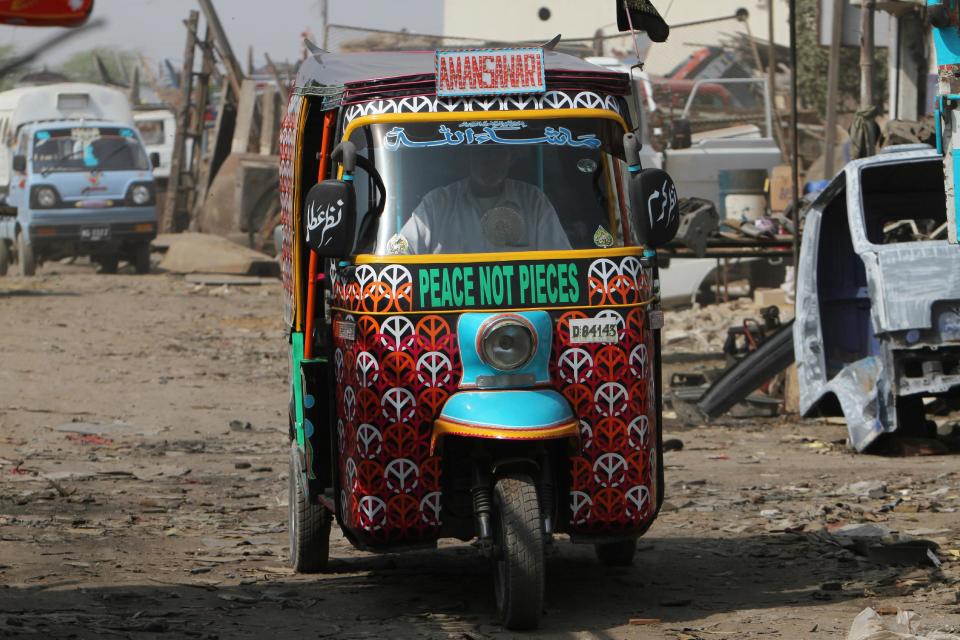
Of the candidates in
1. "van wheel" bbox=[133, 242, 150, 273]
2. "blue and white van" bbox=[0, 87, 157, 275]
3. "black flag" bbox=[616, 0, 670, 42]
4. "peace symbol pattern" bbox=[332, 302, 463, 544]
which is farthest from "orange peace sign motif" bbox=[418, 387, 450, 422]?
"van wheel" bbox=[133, 242, 150, 273]

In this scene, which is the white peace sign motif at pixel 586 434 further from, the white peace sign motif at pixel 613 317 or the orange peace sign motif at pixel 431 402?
the orange peace sign motif at pixel 431 402

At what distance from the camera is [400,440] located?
590cm

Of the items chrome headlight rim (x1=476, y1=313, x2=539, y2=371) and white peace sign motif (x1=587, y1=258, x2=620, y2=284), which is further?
white peace sign motif (x1=587, y1=258, x2=620, y2=284)

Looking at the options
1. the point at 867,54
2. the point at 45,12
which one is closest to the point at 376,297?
the point at 45,12

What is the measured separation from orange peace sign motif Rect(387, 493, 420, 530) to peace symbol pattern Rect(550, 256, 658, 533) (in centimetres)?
61

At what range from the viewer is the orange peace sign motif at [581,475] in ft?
19.6

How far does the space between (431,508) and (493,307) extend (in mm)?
803

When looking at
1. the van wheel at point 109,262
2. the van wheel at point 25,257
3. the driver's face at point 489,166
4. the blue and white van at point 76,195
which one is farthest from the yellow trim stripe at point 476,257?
the van wheel at point 109,262

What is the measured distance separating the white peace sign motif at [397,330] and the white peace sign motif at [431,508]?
581mm

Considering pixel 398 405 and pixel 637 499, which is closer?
pixel 398 405

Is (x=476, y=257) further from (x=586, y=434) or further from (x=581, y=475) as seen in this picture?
(x=581, y=475)

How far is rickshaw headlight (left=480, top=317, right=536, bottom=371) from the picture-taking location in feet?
19.0

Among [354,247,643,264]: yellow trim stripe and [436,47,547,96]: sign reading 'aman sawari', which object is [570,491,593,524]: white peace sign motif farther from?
[436,47,547,96]: sign reading 'aman sawari'

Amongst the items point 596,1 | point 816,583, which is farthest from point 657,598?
point 596,1
